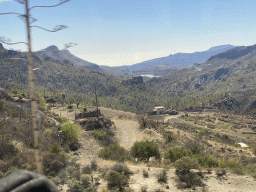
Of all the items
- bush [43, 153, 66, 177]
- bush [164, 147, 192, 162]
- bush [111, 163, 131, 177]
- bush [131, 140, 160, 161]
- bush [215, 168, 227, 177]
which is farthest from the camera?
bush [131, 140, 160, 161]

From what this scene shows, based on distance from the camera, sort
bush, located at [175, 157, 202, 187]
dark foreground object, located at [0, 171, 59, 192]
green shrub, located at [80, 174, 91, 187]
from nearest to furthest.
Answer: dark foreground object, located at [0, 171, 59, 192] < green shrub, located at [80, 174, 91, 187] < bush, located at [175, 157, 202, 187]

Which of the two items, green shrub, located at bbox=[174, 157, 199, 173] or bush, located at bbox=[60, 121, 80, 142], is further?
bush, located at bbox=[60, 121, 80, 142]

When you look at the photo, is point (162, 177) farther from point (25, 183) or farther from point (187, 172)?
point (25, 183)

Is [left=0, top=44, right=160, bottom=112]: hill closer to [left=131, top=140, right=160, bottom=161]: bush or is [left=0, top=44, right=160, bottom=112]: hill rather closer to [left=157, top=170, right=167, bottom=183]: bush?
[left=131, top=140, right=160, bottom=161]: bush

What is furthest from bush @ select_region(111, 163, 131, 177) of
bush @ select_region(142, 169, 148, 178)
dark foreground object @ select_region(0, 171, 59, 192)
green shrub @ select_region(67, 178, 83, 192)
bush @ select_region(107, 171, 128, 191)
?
dark foreground object @ select_region(0, 171, 59, 192)

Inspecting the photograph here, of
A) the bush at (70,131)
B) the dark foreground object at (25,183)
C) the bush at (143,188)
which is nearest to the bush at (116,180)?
Answer: the bush at (143,188)

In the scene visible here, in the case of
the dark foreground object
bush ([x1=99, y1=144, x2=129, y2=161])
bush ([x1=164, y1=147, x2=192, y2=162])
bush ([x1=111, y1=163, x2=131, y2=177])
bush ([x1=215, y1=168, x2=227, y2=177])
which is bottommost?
bush ([x1=99, y1=144, x2=129, y2=161])

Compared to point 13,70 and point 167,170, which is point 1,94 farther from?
point 13,70

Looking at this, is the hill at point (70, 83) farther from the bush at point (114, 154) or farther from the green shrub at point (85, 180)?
the green shrub at point (85, 180)

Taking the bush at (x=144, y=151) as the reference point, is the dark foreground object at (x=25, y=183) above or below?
above
